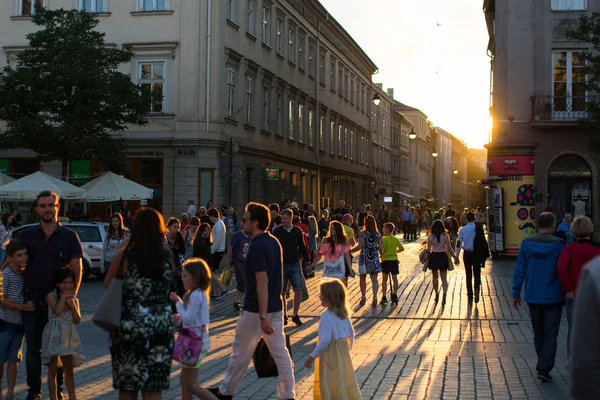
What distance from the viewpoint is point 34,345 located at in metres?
7.79

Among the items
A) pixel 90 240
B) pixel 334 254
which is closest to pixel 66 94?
pixel 90 240

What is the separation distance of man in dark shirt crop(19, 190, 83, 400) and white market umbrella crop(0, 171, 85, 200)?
18.0 meters

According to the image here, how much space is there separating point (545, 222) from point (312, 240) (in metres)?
15.5

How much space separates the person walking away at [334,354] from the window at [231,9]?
3107cm

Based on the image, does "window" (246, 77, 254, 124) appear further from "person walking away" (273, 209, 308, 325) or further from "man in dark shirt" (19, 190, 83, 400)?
"man in dark shirt" (19, 190, 83, 400)

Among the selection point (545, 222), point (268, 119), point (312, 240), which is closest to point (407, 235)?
Answer: point (268, 119)

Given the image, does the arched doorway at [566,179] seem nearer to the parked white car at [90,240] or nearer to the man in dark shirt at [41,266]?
the parked white car at [90,240]

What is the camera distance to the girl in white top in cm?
695

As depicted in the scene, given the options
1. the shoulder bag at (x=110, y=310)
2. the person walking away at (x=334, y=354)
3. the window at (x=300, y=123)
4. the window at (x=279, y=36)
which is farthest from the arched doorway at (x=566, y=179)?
the shoulder bag at (x=110, y=310)

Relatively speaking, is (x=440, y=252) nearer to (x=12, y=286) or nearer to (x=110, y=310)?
(x=12, y=286)

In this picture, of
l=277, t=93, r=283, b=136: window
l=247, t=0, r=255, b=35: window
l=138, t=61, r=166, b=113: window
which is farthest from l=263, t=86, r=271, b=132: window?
l=138, t=61, r=166, b=113: window

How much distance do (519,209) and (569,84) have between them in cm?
547

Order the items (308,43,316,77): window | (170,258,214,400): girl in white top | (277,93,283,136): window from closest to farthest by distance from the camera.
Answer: (170,258,214,400): girl in white top < (277,93,283,136): window < (308,43,316,77): window

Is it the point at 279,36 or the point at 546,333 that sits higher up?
the point at 279,36
